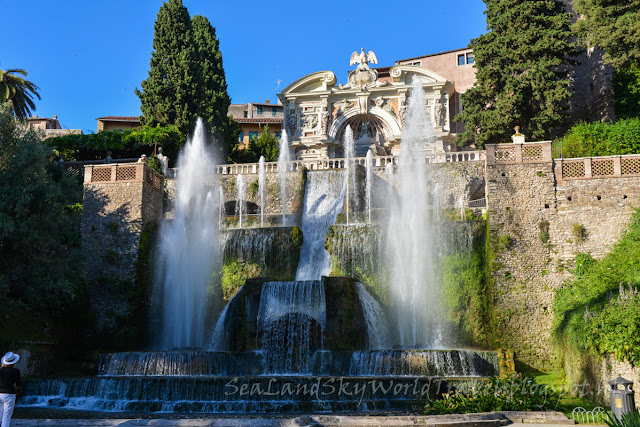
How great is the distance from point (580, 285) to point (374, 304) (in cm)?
600

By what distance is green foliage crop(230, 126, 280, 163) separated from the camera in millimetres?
37250

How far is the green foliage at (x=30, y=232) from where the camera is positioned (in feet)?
59.1

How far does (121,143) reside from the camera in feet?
107

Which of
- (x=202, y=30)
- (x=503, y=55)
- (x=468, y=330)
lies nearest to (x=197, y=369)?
(x=468, y=330)

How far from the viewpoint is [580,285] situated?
18328 mm

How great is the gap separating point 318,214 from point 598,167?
10.7 metres

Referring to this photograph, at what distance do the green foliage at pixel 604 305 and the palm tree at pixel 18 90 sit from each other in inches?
1133

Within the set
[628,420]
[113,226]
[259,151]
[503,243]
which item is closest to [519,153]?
[503,243]

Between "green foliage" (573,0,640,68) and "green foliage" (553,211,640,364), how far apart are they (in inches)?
369

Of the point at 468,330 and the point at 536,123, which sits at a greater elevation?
the point at 536,123

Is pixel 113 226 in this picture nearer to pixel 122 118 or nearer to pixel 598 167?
pixel 598 167

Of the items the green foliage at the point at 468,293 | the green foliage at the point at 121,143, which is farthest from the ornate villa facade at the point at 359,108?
the green foliage at the point at 468,293

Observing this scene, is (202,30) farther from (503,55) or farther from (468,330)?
(468,330)

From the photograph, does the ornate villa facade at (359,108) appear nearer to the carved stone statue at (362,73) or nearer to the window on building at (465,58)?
the carved stone statue at (362,73)
